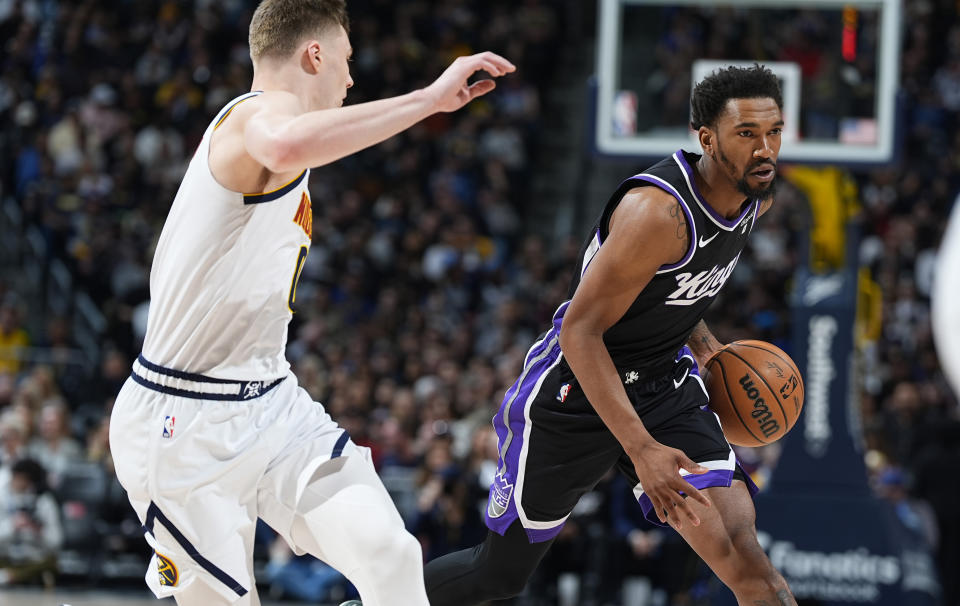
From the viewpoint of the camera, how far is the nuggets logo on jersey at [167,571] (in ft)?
10.8

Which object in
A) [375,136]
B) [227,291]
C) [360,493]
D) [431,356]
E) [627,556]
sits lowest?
[627,556]

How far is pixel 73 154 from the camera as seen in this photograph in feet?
43.7

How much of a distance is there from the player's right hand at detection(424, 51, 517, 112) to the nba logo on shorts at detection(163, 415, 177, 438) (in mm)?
1082

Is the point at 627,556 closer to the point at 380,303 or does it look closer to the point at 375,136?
the point at 380,303

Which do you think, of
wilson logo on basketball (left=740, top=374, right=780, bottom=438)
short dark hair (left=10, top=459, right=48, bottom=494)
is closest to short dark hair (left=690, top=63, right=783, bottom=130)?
wilson logo on basketball (left=740, top=374, right=780, bottom=438)

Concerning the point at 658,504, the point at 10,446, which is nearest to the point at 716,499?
the point at 658,504

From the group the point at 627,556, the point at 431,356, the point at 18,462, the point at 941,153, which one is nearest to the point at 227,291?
the point at 627,556

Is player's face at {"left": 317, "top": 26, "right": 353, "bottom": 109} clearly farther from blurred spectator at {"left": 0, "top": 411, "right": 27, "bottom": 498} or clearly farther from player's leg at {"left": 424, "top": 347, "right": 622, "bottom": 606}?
blurred spectator at {"left": 0, "top": 411, "right": 27, "bottom": 498}

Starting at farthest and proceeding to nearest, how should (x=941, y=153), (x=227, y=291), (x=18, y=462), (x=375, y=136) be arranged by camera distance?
(x=941, y=153) → (x=18, y=462) → (x=227, y=291) → (x=375, y=136)

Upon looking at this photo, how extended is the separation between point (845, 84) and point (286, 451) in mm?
5695

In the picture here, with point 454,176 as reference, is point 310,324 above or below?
below

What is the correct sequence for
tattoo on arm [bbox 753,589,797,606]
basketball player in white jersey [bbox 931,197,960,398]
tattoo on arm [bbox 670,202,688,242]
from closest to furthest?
basketball player in white jersey [bbox 931,197,960,398], tattoo on arm [bbox 753,589,797,606], tattoo on arm [bbox 670,202,688,242]

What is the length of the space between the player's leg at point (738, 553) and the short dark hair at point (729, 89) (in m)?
1.23

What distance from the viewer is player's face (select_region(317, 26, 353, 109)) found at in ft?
11.3
